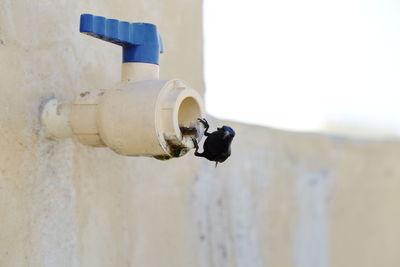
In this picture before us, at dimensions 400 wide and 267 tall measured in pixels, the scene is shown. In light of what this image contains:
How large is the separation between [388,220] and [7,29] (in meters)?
1.78

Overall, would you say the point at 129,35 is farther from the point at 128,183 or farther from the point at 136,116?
the point at 128,183

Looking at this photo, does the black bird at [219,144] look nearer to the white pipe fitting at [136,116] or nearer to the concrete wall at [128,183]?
the white pipe fitting at [136,116]

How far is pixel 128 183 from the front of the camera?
2.97ft

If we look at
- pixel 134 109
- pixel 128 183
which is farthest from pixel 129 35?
pixel 128 183

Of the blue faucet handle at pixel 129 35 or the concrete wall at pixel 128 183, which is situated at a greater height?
the blue faucet handle at pixel 129 35

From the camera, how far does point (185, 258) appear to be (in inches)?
42.1

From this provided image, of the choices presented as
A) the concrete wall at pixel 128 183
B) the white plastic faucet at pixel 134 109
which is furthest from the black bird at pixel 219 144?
the concrete wall at pixel 128 183

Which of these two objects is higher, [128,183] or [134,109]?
[134,109]

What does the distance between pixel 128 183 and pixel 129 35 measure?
9.7 inches

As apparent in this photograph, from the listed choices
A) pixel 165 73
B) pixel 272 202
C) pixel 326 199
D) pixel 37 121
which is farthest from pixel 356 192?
pixel 37 121

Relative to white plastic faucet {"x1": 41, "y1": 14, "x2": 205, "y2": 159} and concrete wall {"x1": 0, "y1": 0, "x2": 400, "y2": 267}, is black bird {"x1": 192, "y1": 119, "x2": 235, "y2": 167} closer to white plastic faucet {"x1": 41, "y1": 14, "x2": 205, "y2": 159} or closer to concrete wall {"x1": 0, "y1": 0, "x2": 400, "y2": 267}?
white plastic faucet {"x1": 41, "y1": 14, "x2": 205, "y2": 159}

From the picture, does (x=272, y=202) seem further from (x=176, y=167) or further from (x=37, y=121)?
(x=37, y=121)

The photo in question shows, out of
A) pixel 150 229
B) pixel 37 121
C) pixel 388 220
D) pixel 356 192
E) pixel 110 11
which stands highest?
pixel 110 11

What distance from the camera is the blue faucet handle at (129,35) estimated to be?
70cm
